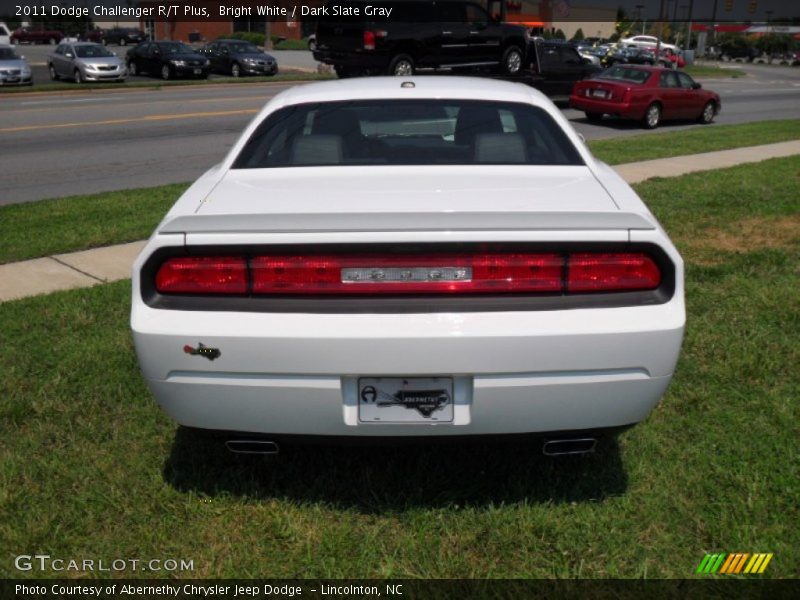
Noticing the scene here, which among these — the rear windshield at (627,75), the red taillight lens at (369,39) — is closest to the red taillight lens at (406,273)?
the rear windshield at (627,75)

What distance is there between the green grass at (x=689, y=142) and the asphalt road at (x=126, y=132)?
183 cm

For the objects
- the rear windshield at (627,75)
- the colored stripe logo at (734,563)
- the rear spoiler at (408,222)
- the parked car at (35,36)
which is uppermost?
the rear spoiler at (408,222)

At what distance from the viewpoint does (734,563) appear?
124 inches

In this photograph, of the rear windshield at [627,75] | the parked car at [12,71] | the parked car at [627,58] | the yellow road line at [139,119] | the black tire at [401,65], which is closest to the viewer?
the yellow road line at [139,119]

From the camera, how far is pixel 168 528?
3.35m

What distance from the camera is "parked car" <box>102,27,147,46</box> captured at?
6906cm

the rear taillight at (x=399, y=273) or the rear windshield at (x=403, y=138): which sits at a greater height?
the rear windshield at (x=403, y=138)

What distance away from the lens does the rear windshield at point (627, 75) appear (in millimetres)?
20128

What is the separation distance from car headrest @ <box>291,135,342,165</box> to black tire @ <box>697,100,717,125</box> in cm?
1922

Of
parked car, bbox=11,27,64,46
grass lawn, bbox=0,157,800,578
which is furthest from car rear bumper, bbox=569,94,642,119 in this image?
parked car, bbox=11,27,64,46

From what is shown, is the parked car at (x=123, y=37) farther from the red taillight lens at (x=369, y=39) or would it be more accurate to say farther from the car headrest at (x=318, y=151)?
the car headrest at (x=318, y=151)

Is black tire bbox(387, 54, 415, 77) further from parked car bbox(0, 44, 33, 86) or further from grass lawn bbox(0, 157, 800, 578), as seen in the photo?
grass lawn bbox(0, 157, 800, 578)

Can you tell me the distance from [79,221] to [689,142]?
10651mm

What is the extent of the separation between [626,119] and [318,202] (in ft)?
60.3
